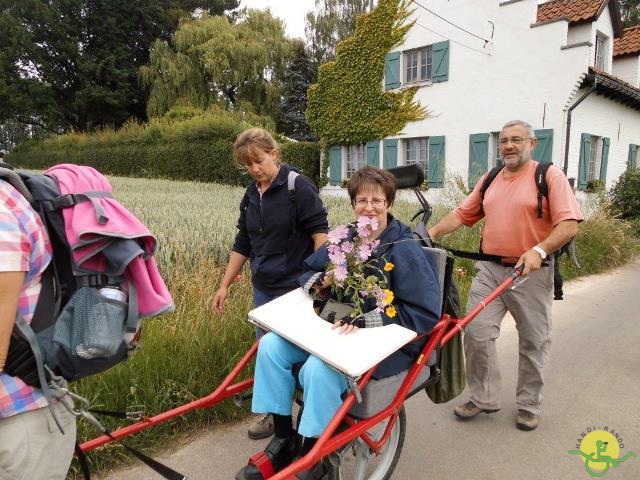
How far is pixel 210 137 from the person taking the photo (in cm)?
1991

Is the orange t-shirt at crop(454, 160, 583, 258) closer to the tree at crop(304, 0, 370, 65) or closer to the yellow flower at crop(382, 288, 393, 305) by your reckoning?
the yellow flower at crop(382, 288, 393, 305)

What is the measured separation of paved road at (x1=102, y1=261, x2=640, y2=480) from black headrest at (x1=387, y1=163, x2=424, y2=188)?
1.65 metres

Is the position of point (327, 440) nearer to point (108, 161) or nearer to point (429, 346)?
point (429, 346)

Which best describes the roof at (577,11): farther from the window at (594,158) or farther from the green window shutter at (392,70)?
the green window shutter at (392,70)

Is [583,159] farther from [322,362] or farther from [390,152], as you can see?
[322,362]

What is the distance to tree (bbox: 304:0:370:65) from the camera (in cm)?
3016

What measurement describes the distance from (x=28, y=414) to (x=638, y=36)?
1882cm

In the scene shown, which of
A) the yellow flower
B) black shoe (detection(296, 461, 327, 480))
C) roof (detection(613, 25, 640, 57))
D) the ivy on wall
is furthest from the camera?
the ivy on wall

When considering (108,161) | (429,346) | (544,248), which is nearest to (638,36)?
(544,248)

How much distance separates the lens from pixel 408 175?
9.02 ft

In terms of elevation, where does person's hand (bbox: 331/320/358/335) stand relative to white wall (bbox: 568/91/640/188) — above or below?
below

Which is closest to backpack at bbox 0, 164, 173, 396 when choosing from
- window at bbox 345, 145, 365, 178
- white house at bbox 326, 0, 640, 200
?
white house at bbox 326, 0, 640, 200

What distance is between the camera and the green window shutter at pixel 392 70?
1511 centimetres

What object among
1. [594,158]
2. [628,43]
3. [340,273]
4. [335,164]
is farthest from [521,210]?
[628,43]
